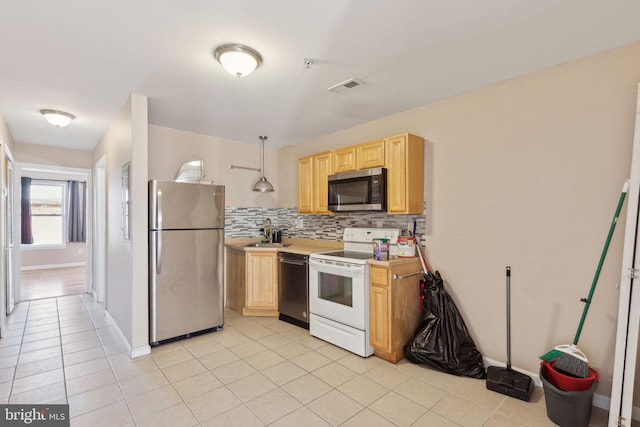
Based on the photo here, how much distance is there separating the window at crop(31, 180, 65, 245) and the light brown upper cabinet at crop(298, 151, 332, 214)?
737cm

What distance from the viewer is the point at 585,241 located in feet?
7.30

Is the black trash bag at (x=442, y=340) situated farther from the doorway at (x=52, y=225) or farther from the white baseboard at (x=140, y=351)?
the doorway at (x=52, y=225)

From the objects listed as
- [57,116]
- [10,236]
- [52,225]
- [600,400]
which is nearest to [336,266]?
[600,400]

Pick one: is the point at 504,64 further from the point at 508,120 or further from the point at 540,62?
the point at 508,120

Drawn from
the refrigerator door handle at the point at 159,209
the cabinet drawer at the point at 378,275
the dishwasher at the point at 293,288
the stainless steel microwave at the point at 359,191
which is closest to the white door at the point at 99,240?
the refrigerator door handle at the point at 159,209

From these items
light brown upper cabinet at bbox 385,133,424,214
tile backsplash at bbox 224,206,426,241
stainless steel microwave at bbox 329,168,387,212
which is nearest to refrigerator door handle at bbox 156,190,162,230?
tile backsplash at bbox 224,206,426,241

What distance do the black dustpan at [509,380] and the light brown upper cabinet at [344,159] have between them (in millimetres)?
1854

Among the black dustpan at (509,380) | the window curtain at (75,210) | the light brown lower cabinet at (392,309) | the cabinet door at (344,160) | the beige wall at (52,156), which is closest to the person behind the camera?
the black dustpan at (509,380)

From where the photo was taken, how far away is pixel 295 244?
4.75 m

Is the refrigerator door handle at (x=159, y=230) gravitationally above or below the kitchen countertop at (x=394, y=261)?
above

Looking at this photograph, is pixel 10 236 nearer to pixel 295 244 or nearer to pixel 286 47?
pixel 295 244

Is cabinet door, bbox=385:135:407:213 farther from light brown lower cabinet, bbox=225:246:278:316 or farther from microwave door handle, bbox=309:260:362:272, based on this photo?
light brown lower cabinet, bbox=225:246:278:316

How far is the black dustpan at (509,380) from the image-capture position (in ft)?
7.39

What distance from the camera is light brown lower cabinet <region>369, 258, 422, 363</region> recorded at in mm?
2793
